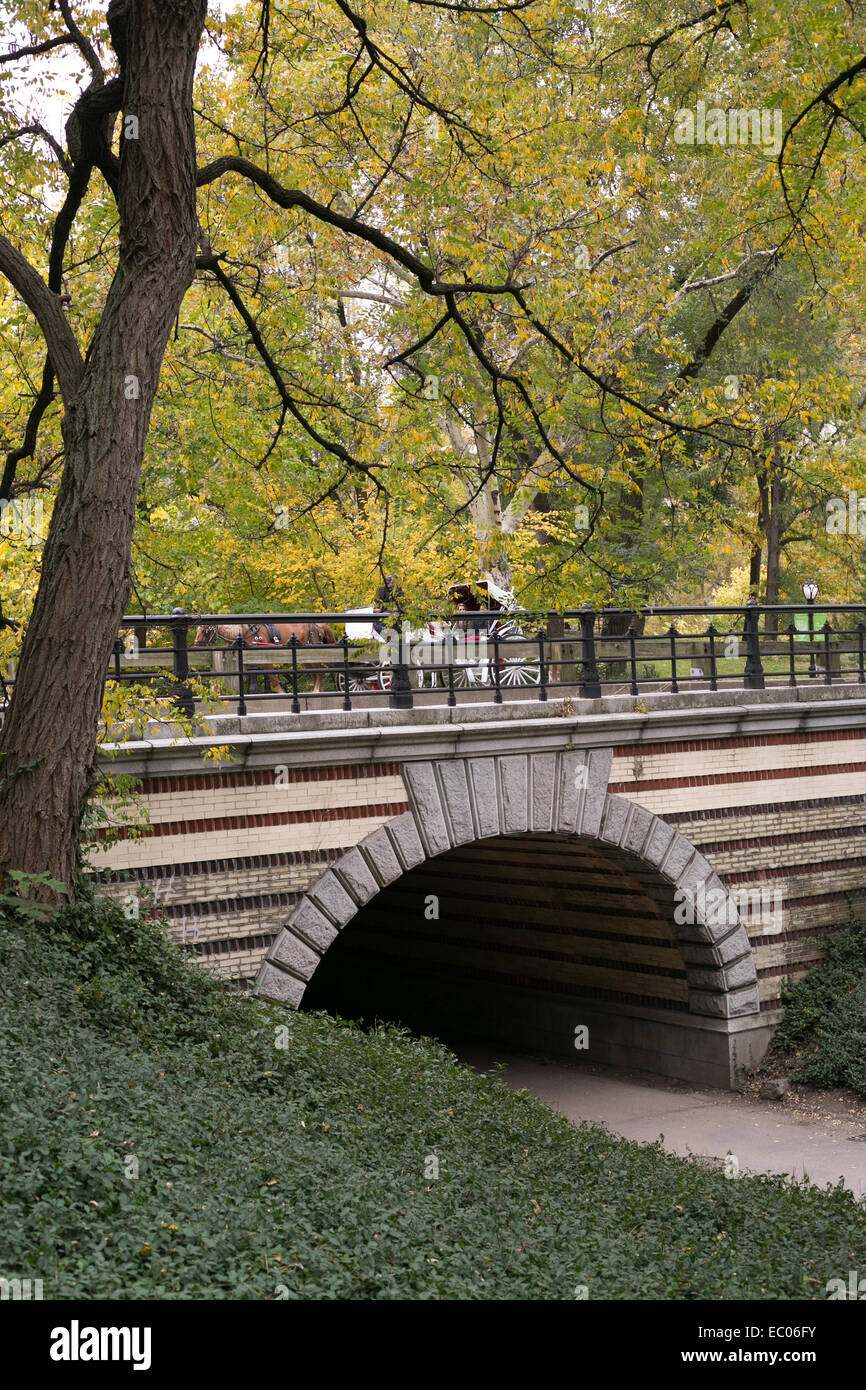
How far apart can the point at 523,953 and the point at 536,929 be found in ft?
2.03

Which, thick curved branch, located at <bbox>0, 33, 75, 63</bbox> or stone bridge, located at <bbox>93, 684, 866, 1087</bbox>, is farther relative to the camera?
stone bridge, located at <bbox>93, 684, 866, 1087</bbox>

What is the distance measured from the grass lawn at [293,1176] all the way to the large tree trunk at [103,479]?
922 mm

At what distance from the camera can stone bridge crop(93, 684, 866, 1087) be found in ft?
38.0

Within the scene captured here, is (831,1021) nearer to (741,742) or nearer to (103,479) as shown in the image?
(741,742)

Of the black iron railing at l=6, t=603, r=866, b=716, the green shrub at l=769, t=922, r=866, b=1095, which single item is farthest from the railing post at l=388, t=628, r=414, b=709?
the green shrub at l=769, t=922, r=866, b=1095

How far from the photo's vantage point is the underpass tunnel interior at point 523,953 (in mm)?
17062

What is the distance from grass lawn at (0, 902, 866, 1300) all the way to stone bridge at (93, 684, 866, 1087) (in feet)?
5.07

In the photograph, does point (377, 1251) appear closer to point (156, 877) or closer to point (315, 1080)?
point (315, 1080)

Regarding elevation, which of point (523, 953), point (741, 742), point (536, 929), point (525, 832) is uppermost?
point (741, 742)

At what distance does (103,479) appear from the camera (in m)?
8.06

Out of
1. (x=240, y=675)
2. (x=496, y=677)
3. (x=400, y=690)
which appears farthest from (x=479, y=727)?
(x=240, y=675)

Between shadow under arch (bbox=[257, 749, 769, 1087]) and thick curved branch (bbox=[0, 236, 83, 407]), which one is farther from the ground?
thick curved branch (bbox=[0, 236, 83, 407])

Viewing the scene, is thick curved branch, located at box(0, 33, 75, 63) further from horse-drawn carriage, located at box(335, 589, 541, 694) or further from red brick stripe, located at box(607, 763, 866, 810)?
red brick stripe, located at box(607, 763, 866, 810)

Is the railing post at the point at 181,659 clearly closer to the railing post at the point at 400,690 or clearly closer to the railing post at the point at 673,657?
the railing post at the point at 400,690
